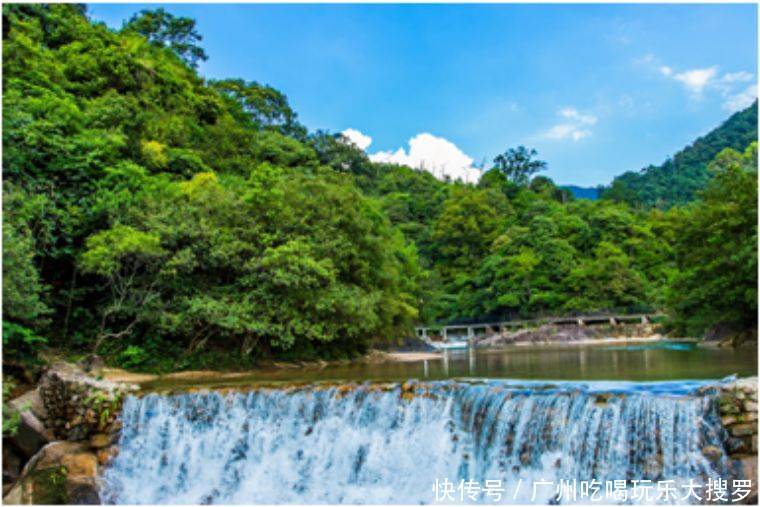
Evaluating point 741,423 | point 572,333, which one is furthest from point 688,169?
point 741,423

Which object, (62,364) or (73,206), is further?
(73,206)

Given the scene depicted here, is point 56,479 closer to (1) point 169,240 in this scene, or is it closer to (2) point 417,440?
(2) point 417,440

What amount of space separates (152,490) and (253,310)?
5992mm

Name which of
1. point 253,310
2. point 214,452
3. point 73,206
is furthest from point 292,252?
point 214,452

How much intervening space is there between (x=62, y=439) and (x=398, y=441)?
18.6ft

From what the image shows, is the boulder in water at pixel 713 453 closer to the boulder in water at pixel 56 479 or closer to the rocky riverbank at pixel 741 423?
the rocky riverbank at pixel 741 423

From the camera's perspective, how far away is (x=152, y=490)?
9.16 meters

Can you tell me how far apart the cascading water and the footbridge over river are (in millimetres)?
26161

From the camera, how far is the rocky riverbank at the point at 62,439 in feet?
28.8

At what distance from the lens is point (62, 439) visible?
9.74 meters

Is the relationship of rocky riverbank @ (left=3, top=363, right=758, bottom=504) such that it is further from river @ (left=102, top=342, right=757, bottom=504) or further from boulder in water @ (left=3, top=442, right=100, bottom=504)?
river @ (left=102, top=342, right=757, bottom=504)

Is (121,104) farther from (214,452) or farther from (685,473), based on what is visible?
(685,473)

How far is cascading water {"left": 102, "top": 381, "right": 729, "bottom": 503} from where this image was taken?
7.50 metres

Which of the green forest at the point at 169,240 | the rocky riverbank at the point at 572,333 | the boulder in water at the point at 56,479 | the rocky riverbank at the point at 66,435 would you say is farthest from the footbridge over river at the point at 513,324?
the boulder in water at the point at 56,479
